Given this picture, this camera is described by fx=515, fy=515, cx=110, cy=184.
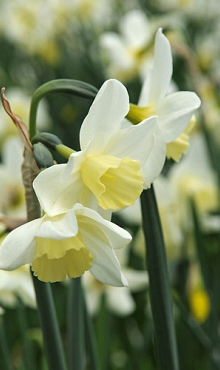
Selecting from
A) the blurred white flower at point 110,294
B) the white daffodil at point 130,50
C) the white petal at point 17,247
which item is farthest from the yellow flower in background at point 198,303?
the white petal at point 17,247

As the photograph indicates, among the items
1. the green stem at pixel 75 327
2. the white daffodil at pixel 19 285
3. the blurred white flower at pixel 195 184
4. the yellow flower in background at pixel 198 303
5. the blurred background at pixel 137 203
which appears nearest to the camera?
the green stem at pixel 75 327

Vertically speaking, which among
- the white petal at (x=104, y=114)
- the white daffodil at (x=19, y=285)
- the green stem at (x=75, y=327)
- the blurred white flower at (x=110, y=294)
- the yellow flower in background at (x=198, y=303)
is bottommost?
the yellow flower in background at (x=198, y=303)

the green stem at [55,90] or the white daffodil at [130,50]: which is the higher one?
the green stem at [55,90]

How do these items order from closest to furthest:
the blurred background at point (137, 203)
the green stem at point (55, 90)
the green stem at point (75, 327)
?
the green stem at point (55, 90) → the green stem at point (75, 327) → the blurred background at point (137, 203)

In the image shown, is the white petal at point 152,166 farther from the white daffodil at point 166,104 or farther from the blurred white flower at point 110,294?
the blurred white flower at point 110,294

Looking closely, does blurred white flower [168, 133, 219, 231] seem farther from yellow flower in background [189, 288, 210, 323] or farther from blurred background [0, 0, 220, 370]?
yellow flower in background [189, 288, 210, 323]

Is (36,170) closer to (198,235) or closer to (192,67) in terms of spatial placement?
(198,235)

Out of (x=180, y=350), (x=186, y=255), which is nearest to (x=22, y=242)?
(x=186, y=255)

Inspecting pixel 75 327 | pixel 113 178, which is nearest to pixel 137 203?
pixel 75 327
